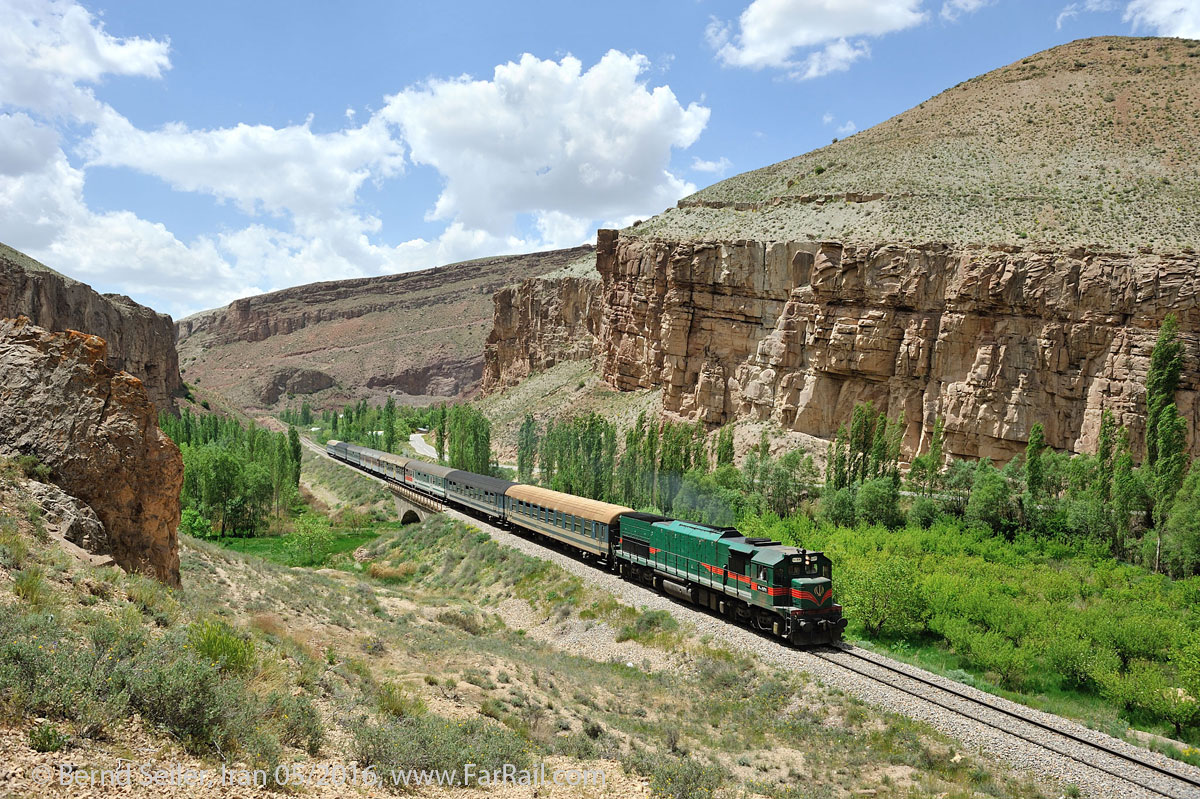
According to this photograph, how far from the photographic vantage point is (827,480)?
4631 cm

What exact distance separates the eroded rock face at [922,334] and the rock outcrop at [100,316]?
48.0m

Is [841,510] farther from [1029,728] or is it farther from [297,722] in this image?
[297,722]

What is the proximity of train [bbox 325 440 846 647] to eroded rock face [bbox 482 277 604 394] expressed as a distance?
53513mm

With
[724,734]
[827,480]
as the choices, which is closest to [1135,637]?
[724,734]

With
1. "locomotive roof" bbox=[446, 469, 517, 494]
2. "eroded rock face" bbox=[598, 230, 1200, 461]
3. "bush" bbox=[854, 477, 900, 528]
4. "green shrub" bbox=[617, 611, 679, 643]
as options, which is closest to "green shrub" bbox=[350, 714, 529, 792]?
"green shrub" bbox=[617, 611, 679, 643]

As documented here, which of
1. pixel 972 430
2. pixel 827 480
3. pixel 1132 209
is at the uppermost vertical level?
pixel 1132 209

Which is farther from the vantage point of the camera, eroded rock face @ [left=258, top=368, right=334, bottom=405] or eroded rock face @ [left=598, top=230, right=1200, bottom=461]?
eroded rock face @ [left=258, top=368, right=334, bottom=405]

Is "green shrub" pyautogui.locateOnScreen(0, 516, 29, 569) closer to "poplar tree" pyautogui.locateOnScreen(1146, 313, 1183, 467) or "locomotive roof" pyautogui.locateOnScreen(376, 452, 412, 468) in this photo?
"locomotive roof" pyautogui.locateOnScreen(376, 452, 412, 468)

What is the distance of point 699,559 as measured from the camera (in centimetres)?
2339

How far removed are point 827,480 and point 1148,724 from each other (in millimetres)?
28080

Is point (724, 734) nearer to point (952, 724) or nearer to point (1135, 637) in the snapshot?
point (952, 724)

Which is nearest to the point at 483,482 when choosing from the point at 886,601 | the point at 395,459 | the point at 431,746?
the point at 395,459

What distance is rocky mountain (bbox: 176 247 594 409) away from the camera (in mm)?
163000

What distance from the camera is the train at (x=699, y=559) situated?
1978cm
